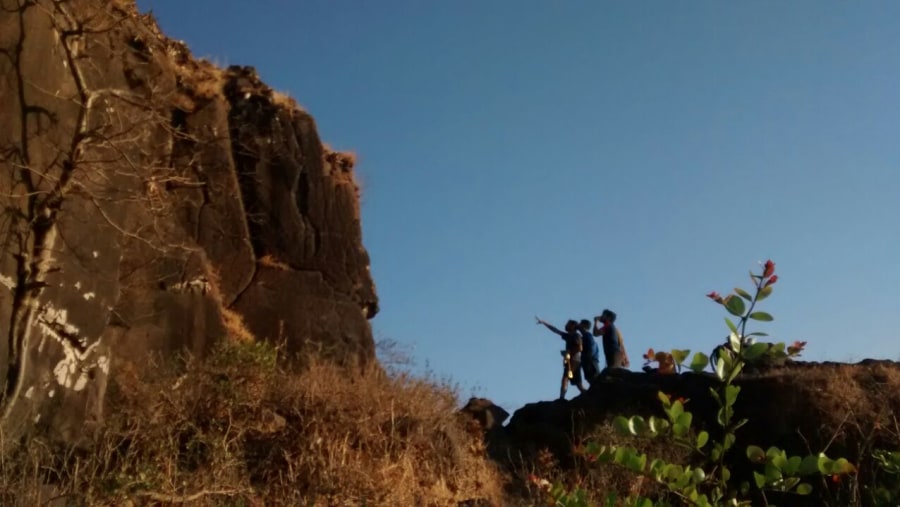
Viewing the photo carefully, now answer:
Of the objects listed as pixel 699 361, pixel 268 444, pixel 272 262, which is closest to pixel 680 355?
pixel 699 361

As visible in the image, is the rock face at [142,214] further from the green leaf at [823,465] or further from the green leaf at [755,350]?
the green leaf at [823,465]

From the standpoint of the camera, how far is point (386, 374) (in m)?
14.4

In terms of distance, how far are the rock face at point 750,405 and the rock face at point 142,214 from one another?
119 inches

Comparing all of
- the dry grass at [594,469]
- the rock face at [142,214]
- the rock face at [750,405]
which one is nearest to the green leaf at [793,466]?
the dry grass at [594,469]

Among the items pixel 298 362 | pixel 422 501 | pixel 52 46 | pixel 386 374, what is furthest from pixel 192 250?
pixel 422 501

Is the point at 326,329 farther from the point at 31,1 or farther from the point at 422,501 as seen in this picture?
the point at 31,1

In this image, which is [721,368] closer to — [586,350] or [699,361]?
[699,361]

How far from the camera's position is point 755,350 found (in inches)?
107

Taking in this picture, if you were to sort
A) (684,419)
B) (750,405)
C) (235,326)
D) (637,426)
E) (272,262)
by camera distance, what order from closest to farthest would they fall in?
(684,419) → (637,426) → (750,405) → (235,326) → (272,262)

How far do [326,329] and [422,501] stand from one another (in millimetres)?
5714

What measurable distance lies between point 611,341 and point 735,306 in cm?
1487

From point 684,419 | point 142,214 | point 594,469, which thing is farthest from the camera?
point 142,214

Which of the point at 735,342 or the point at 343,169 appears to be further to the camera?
the point at 343,169

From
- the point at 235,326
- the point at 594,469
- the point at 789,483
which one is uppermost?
the point at 235,326
